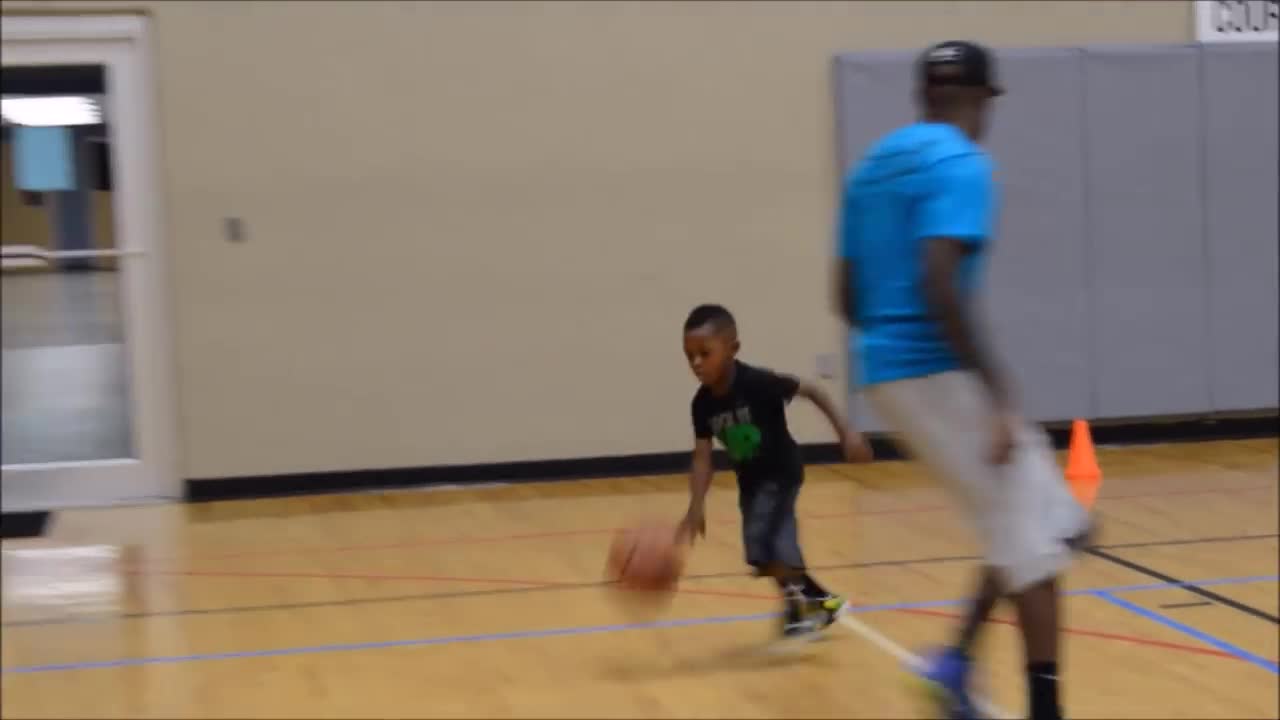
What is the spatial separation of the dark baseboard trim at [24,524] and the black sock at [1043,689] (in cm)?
649

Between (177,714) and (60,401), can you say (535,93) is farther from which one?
(177,714)

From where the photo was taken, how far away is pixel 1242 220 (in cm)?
1066

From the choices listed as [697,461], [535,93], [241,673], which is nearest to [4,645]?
[241,673]

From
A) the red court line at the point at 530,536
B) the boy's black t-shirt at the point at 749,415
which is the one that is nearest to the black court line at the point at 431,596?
the red court line at the point at 530,536

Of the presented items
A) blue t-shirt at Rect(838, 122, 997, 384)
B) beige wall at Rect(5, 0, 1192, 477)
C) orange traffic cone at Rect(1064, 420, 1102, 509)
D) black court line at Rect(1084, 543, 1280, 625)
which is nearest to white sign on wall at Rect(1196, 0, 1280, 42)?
beige wall at Rect(5, 0, 1192, 477)

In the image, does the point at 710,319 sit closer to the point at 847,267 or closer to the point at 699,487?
the point at 699,487

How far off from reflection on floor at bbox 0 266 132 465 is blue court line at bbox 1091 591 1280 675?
5.89m

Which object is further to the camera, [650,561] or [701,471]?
[701,471]

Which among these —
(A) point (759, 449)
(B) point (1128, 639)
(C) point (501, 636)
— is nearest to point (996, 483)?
(A) point (759, 449)

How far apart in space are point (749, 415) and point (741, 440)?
10cm

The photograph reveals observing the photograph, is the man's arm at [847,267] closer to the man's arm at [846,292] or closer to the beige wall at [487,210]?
the man's arm at [846,292]

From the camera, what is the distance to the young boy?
489cm

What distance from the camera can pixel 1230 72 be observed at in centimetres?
1055

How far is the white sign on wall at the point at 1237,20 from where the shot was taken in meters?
10.6
